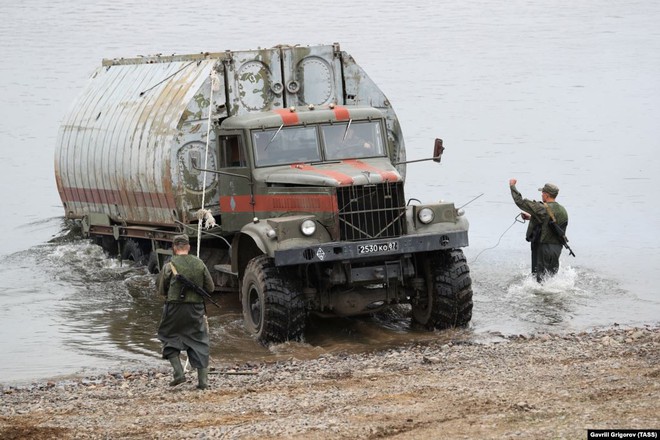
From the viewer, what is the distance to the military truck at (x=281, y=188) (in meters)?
14.4

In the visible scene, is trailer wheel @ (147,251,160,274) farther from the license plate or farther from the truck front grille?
the license plate

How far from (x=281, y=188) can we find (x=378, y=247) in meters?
1.72

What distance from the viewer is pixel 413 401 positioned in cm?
1052

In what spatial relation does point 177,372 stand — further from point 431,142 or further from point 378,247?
point 431,142

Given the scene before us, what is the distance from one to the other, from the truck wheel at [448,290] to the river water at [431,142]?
322 millimetres

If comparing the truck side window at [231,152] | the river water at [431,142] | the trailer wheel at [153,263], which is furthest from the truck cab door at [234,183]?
the trailer wheel at [153,263]

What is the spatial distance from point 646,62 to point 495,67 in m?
5.79

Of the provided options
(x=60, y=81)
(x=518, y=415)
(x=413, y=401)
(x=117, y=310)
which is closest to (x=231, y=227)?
(x=117, y=310)

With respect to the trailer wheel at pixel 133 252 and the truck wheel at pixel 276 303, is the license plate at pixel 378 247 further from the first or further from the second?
the trailer wheel at pixel 133 252

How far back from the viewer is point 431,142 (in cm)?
3769

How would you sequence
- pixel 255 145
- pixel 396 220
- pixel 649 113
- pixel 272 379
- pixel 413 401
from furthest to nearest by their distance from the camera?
pixel 649 113 < pixel 255 145 < pixel 396 220 < pixel 272 379 < pixel 413 401

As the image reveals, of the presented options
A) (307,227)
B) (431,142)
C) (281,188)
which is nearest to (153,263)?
(281,188)

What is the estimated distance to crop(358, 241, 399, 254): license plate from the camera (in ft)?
46.4

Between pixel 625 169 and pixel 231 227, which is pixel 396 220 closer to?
pixel 231 227
